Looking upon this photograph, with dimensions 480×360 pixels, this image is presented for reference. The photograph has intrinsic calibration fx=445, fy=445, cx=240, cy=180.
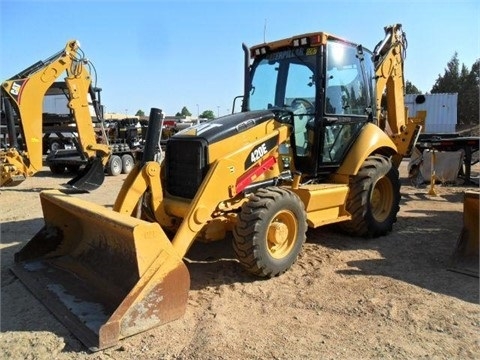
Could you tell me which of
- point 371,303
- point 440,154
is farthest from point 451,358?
point 440,154

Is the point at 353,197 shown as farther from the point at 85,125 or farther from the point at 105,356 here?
the point at 85,125

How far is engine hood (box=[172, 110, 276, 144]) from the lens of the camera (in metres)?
4.88

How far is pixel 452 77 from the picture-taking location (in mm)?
44500

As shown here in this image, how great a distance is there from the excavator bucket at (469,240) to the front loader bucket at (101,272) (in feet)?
10.4

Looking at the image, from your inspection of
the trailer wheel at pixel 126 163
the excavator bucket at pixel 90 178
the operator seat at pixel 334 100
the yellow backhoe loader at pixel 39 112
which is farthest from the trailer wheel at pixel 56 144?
the operator seat at pixel 334 100

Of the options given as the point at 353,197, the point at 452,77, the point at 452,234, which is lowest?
the point at 452,234

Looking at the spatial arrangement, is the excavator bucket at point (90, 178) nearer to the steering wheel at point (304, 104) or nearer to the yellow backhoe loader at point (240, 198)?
the yellow backhoe loader at point (240, 198)

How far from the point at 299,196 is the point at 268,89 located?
1.67 m

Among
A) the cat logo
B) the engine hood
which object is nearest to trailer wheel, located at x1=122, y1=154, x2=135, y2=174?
the engine hood

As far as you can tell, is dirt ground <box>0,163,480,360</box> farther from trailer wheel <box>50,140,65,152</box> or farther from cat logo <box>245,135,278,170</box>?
trailer wheel <box>50,140,65,152</box>

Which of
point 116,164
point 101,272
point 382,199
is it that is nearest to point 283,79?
point 382,199

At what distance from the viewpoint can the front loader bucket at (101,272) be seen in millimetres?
3477

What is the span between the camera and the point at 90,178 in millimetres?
11188

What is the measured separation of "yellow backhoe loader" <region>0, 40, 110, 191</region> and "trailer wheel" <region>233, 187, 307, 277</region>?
7531mm
